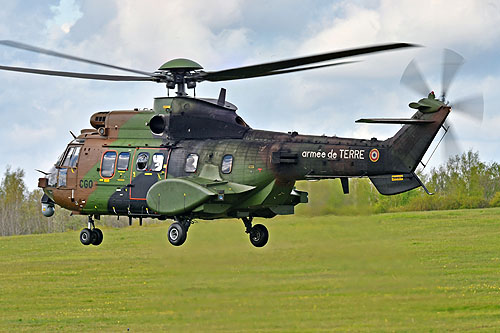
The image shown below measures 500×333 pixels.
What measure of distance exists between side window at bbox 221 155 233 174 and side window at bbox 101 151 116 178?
3.97 m

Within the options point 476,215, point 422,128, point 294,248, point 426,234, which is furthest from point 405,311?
point 476,215

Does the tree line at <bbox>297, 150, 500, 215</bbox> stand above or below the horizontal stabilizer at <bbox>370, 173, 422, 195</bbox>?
above

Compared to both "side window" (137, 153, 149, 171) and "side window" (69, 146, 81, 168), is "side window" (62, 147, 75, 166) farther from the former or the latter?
"side window" (137, 153, 149, 171)

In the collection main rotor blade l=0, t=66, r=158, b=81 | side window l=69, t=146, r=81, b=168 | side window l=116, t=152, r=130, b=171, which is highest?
main rotor blade l=0, t=66, r=158, b=81

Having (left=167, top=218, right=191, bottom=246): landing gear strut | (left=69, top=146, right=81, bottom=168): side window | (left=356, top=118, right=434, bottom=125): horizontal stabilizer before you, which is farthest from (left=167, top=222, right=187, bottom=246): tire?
(left=356, top=118, right=434, bottom=125): horizontal stabilizer

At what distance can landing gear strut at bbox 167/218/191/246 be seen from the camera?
24547 mm

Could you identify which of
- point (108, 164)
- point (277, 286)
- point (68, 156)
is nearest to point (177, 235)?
point (108, 164)

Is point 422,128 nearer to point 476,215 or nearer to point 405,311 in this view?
point 405,311

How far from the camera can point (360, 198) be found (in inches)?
956

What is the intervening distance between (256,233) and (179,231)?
2.93 m

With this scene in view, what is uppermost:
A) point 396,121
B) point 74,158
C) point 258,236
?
point 74,158

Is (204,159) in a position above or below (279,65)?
below

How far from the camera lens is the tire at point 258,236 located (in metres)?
26.2

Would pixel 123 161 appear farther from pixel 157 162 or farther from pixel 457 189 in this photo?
pixel 457 189
